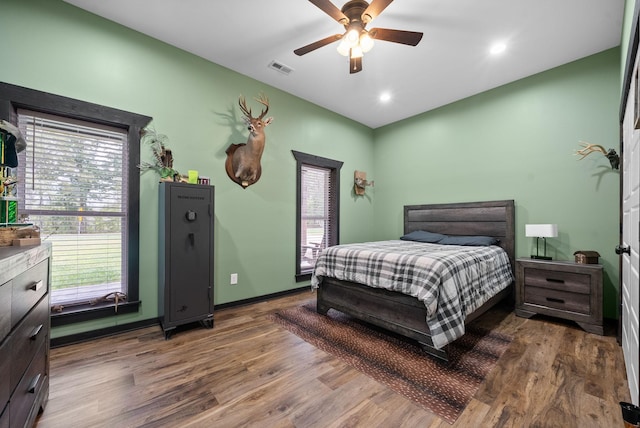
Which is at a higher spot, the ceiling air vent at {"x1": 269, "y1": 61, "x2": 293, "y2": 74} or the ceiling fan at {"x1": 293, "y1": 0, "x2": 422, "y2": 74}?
the ceiling air vent at {"x1": 269, "y1": 61, "x2": 293, "y2": 74}

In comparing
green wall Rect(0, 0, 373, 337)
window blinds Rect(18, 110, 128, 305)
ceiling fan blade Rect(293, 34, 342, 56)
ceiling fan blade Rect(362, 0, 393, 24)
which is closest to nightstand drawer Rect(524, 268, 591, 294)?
green wall Rect(0, 0, 373, 337)

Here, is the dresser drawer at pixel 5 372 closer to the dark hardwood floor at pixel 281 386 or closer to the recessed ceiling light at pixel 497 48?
the dark hardwood floor at pixel 281 386

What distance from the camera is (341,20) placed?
83.0 inches

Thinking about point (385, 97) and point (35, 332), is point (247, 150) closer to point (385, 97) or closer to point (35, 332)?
point (385, 97)

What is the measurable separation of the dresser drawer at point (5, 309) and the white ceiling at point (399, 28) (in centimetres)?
249

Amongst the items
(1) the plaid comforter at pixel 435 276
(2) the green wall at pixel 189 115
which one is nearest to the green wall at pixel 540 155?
(1) the plaid comforter at pixel 435 276

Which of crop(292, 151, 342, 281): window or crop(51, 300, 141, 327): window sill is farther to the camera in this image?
crop(292, 151, 342, 281): window

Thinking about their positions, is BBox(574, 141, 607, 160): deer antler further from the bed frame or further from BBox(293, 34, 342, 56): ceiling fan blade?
BBox(293, 34, 342, 56): ceiling fan blade

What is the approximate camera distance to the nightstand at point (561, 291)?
100 inches

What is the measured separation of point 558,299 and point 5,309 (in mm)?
4017

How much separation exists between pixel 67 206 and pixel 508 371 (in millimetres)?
3788

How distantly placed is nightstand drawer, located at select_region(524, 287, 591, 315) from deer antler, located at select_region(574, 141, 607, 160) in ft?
4.99

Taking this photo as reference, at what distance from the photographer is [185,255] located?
2553 millimetres

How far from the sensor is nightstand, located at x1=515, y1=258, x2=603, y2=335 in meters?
2.55
